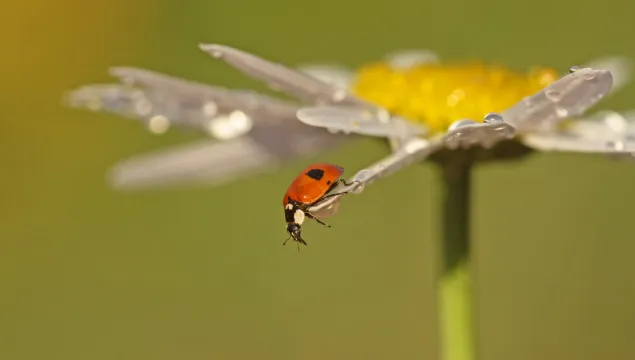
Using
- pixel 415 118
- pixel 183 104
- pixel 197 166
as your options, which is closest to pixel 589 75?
pixel 415 118

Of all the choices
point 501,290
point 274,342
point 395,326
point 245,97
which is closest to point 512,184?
point 501,290

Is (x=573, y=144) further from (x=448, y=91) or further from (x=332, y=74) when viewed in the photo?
(x=332, y=74)

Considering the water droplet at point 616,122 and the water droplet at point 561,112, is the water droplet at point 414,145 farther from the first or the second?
the water droplet at point 616,122

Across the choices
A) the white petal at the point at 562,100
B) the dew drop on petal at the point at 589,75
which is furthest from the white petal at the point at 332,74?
the dew drop on petal at the point at 589,75

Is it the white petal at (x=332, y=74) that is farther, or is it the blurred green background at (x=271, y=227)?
the blurred green background at (x=271, y=227)

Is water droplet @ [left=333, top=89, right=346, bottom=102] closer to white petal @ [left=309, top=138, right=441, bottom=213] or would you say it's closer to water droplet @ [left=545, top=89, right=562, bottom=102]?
white petal @ [left=309, top=138, right=441, bottom=213]

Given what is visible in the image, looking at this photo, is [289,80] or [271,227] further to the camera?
[271,227]

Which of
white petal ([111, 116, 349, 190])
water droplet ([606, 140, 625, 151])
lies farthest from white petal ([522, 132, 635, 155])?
white petal ([111, 116, 349, 190])
